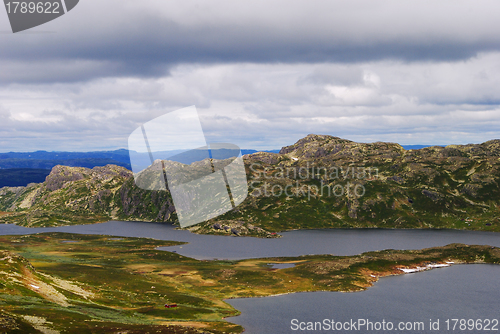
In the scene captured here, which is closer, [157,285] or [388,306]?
[388,306]

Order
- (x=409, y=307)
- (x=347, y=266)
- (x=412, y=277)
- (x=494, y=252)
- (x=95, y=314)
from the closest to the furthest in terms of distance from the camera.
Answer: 1. (x=95, y=314)
2. (x=409, y=307)
3. (x=412, y=277)
4. (x=347, y=266)
5. (x=494, y=252)

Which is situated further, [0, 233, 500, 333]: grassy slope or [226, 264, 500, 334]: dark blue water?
[226, 264, 500, 334]: dark blue water

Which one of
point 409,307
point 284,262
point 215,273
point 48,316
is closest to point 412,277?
point 409,307

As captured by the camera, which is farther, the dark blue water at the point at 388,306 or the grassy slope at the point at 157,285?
the dark blue water at the point at 388,306

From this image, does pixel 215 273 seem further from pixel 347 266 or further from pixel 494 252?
pixel 494 252

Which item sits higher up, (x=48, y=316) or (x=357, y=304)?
(x=48, y=316)

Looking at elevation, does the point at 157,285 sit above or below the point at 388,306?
above

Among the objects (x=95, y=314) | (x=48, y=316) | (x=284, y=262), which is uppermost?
(x=48, y=316)

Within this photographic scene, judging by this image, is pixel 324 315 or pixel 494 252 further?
pixel 494 252
